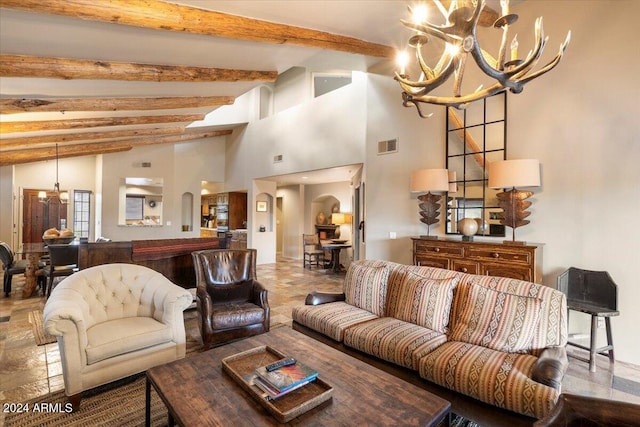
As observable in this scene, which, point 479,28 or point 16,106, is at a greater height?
point 479,28

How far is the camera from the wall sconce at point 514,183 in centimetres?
329

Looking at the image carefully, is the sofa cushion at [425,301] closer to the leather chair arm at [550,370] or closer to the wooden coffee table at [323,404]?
the leather chair arm at [550,370]

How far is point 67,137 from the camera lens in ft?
19.3

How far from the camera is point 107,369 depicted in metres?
2.42

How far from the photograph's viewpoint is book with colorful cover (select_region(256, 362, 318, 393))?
1.65 metres

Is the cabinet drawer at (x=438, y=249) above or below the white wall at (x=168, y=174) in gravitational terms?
below

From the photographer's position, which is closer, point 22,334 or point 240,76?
point 22,334

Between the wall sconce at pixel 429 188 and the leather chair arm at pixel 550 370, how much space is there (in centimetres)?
239

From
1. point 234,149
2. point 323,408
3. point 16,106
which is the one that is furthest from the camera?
point 234,149

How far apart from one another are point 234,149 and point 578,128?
834 centimetres

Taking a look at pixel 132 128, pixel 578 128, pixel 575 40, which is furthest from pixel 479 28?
pixel 132 128

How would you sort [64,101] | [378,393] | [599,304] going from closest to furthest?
[378,393] → [599,304] → [64,101]

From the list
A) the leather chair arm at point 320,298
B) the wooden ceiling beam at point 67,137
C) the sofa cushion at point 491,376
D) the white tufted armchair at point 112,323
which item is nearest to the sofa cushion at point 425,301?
the sofa cushion at point 491,376

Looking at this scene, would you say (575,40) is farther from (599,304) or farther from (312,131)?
(312,131)
